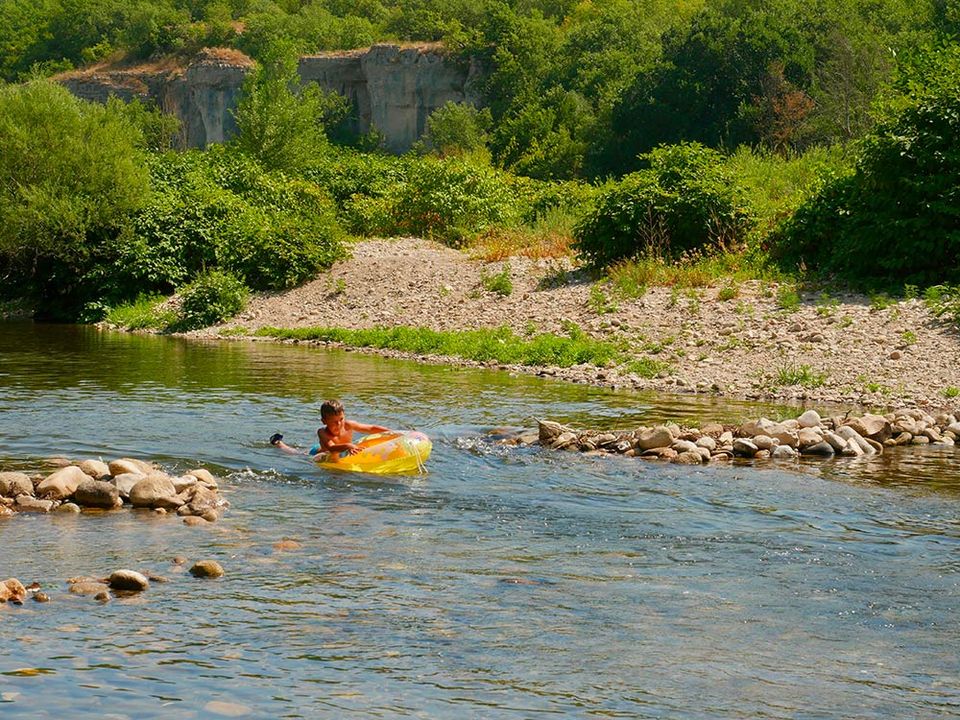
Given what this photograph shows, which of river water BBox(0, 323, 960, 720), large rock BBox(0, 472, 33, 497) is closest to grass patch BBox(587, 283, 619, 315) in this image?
river water BBox(0, 323, 960, 720)

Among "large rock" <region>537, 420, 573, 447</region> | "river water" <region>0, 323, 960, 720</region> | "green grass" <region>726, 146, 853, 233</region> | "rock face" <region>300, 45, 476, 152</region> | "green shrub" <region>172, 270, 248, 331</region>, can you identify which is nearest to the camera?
"river water" <region>0, 323, 960, 720</region>

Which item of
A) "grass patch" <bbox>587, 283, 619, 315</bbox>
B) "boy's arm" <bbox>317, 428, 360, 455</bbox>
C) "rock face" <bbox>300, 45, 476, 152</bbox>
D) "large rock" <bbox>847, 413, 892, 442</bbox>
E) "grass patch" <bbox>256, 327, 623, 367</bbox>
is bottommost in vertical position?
"boy's arm" <bbox>317, 428, 360, 455</bbox>

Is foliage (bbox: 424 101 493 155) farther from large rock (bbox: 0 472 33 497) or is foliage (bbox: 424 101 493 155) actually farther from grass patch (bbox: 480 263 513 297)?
large rock (bbox: 0 472 33 497)

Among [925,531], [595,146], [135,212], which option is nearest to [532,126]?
[595,146]

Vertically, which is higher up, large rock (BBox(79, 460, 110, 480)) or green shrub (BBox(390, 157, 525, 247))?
green shrub (BBox(390, 157, 525, 247))

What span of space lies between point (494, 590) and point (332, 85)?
3250 inches

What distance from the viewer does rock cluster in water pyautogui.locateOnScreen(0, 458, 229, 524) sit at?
12.8 meters

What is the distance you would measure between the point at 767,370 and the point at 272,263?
16765 mm

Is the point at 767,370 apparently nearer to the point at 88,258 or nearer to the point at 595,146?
the point at 88,258

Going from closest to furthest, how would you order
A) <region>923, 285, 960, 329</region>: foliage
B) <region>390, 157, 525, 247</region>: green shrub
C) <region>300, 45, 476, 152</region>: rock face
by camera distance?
<region>923, 285, 960, 329</region>: foliage, <region>390, 157, 525, 247</region>: green shrub, <region>300, 45, 476, 152</region>: rock face

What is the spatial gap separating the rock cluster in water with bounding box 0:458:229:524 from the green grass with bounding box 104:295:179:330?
69.4 feet

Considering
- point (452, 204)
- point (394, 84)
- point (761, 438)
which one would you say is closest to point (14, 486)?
point (761, 438)

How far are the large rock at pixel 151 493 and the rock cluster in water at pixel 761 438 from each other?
5.36 meters

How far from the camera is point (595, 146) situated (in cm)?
6003
